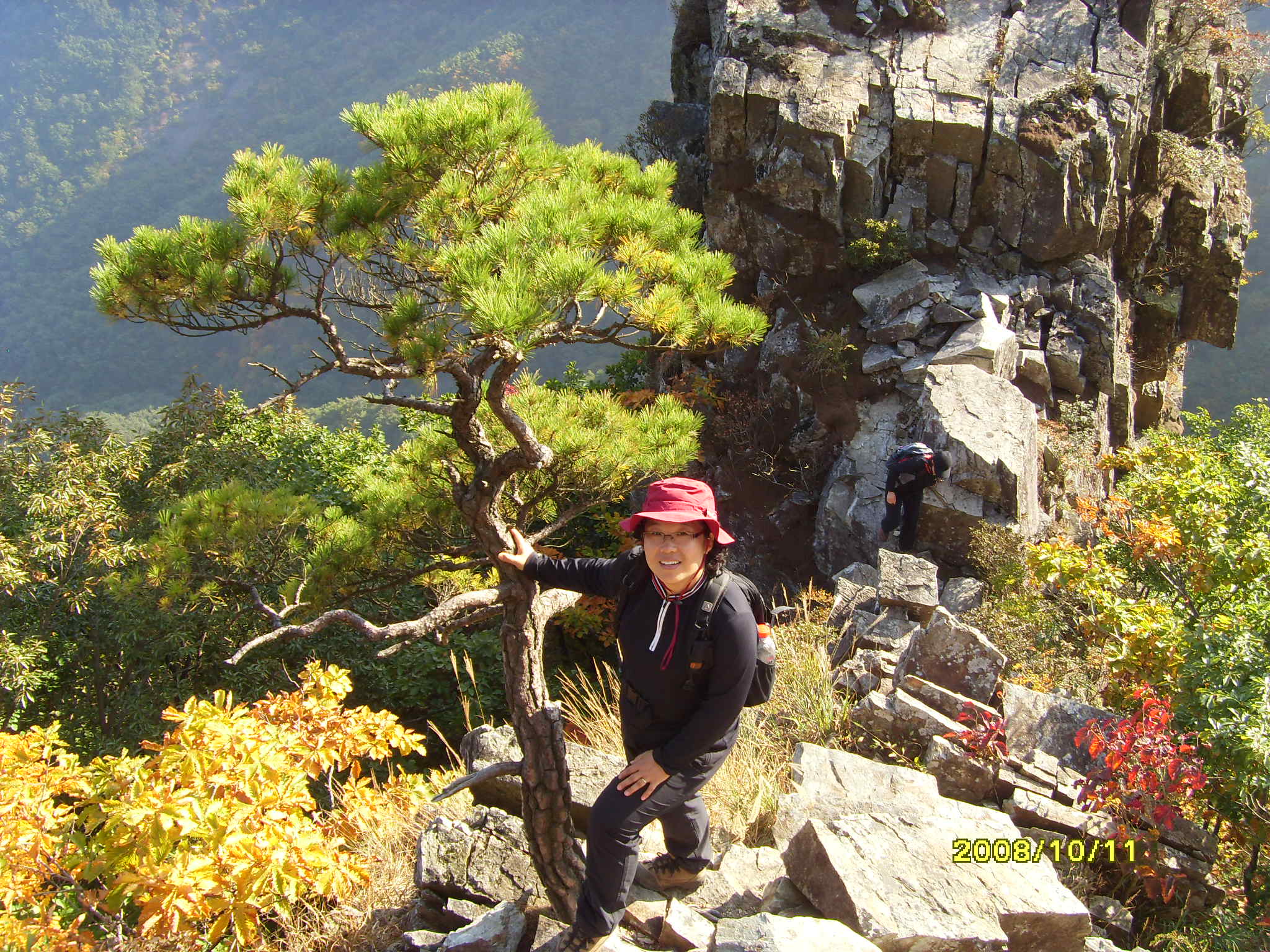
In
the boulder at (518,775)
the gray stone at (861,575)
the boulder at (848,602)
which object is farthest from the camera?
the gray stone at (861,575)

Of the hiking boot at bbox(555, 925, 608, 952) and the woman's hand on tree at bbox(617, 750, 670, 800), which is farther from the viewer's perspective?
the hiking boot at bbox(555, 925, 608, 952)

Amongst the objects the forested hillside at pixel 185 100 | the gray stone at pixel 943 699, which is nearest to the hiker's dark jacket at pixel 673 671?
the gray stone at pixel 943 699

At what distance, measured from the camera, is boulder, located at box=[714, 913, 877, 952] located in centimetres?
189

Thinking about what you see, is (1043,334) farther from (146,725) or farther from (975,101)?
(146,725)

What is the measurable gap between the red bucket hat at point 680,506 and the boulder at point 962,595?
13.4 ft

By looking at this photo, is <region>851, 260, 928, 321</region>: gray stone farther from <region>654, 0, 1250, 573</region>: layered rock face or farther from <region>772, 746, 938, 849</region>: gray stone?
<region>772, 746, 938, 849</region>: gray stone

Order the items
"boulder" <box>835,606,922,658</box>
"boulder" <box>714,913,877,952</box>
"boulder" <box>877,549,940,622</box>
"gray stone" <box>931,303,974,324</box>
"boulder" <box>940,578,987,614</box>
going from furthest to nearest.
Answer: "gray stone" <box>931,303,974,324</box>
"boulder" <box>940,578,987,614</box>
"boulder" <box>877,549,940,622</box>
"boulder" <box>835,606,922,658</box>
"boulder" <box>714,913,877,952</box>

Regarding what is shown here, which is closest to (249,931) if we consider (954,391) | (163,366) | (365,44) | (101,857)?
(101,857)

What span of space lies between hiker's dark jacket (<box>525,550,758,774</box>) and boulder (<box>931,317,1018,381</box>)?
6486mm

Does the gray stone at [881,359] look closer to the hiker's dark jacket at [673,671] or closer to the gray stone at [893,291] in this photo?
the gray stone at [893,291]

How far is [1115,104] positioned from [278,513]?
996 cm

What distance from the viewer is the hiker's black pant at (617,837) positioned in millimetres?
2168

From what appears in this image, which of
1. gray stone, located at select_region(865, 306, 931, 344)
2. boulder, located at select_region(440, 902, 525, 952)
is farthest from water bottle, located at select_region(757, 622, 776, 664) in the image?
gray stone, located at select_region(865, 306, 931, 344)

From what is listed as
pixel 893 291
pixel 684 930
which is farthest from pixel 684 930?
pixel 893 291
